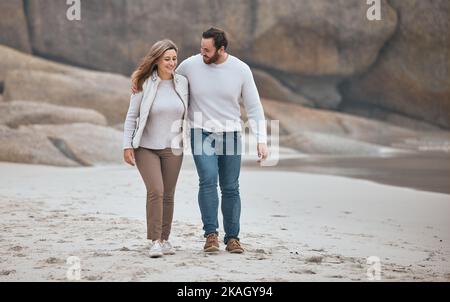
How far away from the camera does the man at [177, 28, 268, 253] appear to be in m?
5.67

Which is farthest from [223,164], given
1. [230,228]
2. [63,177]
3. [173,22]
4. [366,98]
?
[366,98]

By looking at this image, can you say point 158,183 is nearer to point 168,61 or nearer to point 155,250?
point 155,250

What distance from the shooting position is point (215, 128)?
5680 millimetres

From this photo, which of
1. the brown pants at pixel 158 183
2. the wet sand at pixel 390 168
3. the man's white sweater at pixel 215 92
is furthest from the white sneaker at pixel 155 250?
the wet sand at pixel 390 168

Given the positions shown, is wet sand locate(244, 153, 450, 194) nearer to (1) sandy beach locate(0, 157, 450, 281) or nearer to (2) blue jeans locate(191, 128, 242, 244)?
(1) sandy beach locate(0, 157, 450, 281)

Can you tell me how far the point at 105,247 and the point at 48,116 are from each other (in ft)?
31.1

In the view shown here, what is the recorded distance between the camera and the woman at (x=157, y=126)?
221 inches

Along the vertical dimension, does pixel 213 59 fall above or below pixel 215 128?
above

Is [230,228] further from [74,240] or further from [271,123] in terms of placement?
[271,123]

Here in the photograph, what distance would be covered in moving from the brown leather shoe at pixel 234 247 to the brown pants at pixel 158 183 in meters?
0.43

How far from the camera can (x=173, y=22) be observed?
21.9 meters

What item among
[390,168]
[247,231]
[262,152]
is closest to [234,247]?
[262,152]

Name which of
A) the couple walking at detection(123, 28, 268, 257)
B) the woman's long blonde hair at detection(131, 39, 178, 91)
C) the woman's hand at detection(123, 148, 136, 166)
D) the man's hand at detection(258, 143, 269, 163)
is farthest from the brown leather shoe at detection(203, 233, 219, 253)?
the woman's long blonde hair at detection(131, 39, 178, 91)

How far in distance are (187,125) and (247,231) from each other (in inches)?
54.9
